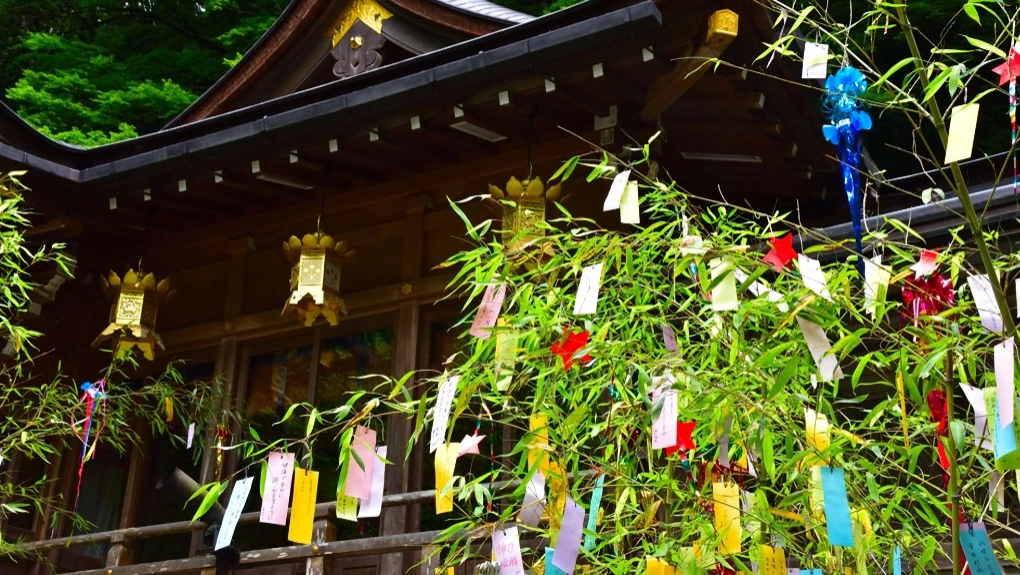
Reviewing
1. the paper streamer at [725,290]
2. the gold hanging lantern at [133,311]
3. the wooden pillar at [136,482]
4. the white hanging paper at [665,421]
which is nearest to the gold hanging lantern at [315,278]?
the gold hanging lantern at [133,311]

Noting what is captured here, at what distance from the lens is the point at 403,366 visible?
6.90 metres

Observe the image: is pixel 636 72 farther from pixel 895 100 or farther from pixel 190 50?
pixel 190 50

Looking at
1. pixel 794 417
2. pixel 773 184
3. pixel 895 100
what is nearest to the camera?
pixel 895 100

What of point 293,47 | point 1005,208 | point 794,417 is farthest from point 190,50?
point 794,417

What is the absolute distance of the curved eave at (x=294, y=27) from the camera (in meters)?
7.09

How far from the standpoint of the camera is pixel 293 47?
26.3 feet

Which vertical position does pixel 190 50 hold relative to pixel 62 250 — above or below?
above

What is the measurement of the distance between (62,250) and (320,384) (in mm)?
2277

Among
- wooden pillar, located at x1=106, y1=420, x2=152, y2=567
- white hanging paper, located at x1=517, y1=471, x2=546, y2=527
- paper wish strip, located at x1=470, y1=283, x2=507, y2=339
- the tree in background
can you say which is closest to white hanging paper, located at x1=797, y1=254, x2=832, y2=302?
paper wish strip, located at x1=470, y1=283, x2=507, y2=339

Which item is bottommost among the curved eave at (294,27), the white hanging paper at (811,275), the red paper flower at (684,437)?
the red paper flower at (684,437)

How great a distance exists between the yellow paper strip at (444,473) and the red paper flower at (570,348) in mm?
648

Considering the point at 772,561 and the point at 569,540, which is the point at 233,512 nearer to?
the point at 569,540

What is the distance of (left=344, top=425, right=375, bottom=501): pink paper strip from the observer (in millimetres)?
3988

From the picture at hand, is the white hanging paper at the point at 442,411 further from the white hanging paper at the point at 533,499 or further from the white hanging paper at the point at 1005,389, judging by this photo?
the white hanging paper at the point at 1005,389
